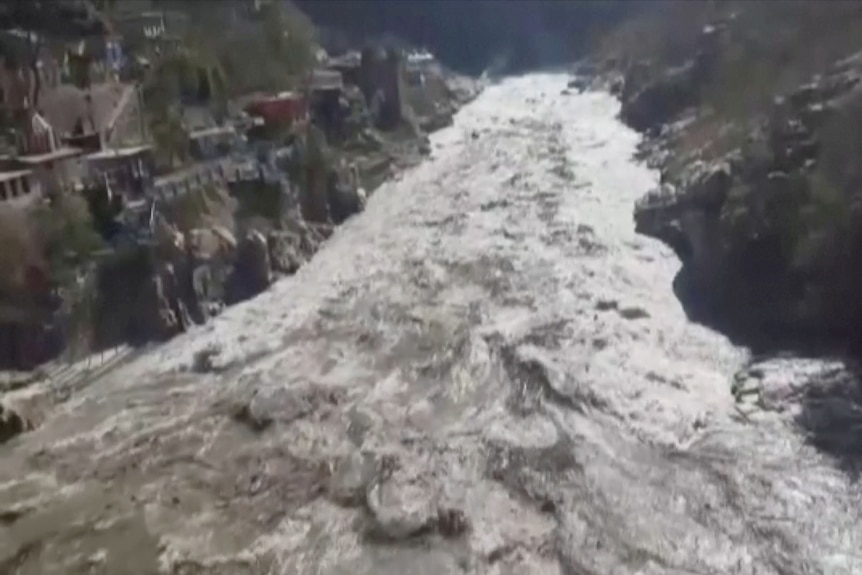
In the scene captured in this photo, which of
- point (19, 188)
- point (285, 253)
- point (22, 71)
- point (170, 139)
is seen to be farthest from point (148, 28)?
point (19, 188)

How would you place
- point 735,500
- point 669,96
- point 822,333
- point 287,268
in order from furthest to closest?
point 669,96 < point 287,268 < point 822,333 < point 735,500

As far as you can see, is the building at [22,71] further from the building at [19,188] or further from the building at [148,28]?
the building at [148,28]

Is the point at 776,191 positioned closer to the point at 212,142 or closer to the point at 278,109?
the point at 212,142

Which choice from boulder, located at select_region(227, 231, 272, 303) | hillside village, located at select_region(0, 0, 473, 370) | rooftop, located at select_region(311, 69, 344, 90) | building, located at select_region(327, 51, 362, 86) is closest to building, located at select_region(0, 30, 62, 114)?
hillside village, located at select_region(0, 0, 473, 370)

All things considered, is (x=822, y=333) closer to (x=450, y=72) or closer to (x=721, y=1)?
(x=721, y=1)

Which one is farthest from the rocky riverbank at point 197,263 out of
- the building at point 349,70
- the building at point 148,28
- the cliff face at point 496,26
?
the cliff face at point 496,26

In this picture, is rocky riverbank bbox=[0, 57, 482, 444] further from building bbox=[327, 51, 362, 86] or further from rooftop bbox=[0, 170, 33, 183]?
building bbox=[327, 51, 362, 86]

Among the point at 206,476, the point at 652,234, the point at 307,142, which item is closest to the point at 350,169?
the point at 307,142
